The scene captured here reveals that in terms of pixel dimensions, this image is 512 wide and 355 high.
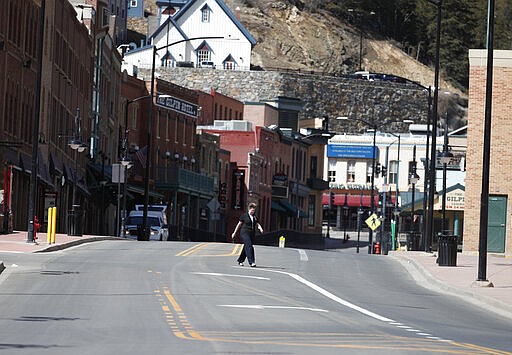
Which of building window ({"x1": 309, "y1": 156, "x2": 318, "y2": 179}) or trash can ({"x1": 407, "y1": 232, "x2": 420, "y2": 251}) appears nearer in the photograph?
trash can ({"x1": 407, "y1": 232, "x2": 420, "y2": 251})

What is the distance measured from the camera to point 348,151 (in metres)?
149

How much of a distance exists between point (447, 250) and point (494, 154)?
1921 centimetres

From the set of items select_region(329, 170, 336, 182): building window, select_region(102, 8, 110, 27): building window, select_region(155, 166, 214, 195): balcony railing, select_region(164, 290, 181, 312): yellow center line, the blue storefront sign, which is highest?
select_region(102, 8, 110, 27): building window

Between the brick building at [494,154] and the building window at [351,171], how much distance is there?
87.5m

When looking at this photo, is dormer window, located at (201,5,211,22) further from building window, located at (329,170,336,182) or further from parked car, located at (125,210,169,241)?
parked car, located at (125,210,169,241)

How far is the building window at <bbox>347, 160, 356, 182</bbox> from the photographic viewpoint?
14975cm

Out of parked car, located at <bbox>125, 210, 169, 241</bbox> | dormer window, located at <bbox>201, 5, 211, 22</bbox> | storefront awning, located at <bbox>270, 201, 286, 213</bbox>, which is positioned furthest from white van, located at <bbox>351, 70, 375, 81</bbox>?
parked car, located at <bbox>125, 210, 169, 241</bbox>

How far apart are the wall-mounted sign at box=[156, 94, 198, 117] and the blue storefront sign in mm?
40326

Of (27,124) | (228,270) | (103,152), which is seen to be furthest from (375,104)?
(228,270)

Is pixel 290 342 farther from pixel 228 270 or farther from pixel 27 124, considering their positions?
pixel 27 124

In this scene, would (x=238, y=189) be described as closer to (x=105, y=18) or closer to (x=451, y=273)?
(x=105, y=18)

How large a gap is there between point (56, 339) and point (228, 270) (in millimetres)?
18156

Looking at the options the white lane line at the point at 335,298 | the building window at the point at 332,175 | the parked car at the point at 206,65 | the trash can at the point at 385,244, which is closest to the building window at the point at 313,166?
the building window at the point at 332,175

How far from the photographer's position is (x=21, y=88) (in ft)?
211
